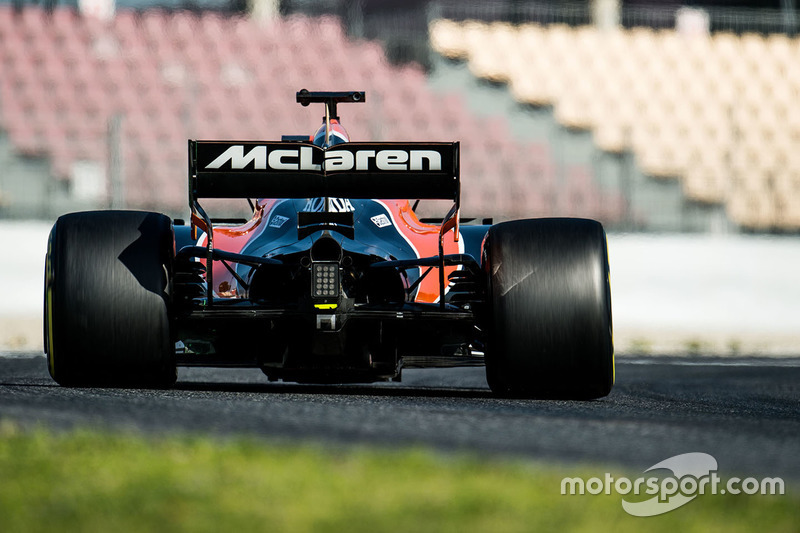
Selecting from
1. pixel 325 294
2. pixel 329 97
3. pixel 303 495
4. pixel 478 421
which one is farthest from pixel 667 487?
pixel 329 97

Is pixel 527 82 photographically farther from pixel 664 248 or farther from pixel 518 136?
pixel 664 248

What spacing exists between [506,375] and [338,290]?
0.86 metres

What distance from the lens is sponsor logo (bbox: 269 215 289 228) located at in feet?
21.7

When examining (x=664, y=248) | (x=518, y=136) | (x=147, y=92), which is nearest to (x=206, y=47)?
(x=147, y=92)

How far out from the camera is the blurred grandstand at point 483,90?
1595 centimetres

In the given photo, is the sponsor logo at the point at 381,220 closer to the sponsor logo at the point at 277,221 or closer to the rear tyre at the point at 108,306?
the sponsor logo at the point at 277,221

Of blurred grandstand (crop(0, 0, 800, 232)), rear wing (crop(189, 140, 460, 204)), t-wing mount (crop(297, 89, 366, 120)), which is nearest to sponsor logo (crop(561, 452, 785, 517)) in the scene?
rear wing (crop(189, 140, 460, 204))

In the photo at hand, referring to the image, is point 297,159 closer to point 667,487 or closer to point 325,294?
point 325,294

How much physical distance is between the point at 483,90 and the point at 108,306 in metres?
14.7

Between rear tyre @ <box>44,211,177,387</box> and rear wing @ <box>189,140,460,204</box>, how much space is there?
1.38ft

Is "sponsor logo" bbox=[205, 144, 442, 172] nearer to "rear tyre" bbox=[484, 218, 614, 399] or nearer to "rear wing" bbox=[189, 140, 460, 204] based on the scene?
"rear wing" bbox=[189, 140, 460, 204]

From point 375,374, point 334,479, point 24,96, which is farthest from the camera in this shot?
point 24,96

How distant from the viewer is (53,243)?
579 centimetres

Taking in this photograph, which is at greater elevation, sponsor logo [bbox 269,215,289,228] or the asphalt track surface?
sponsor logo [bbox 269,215,289,228]
